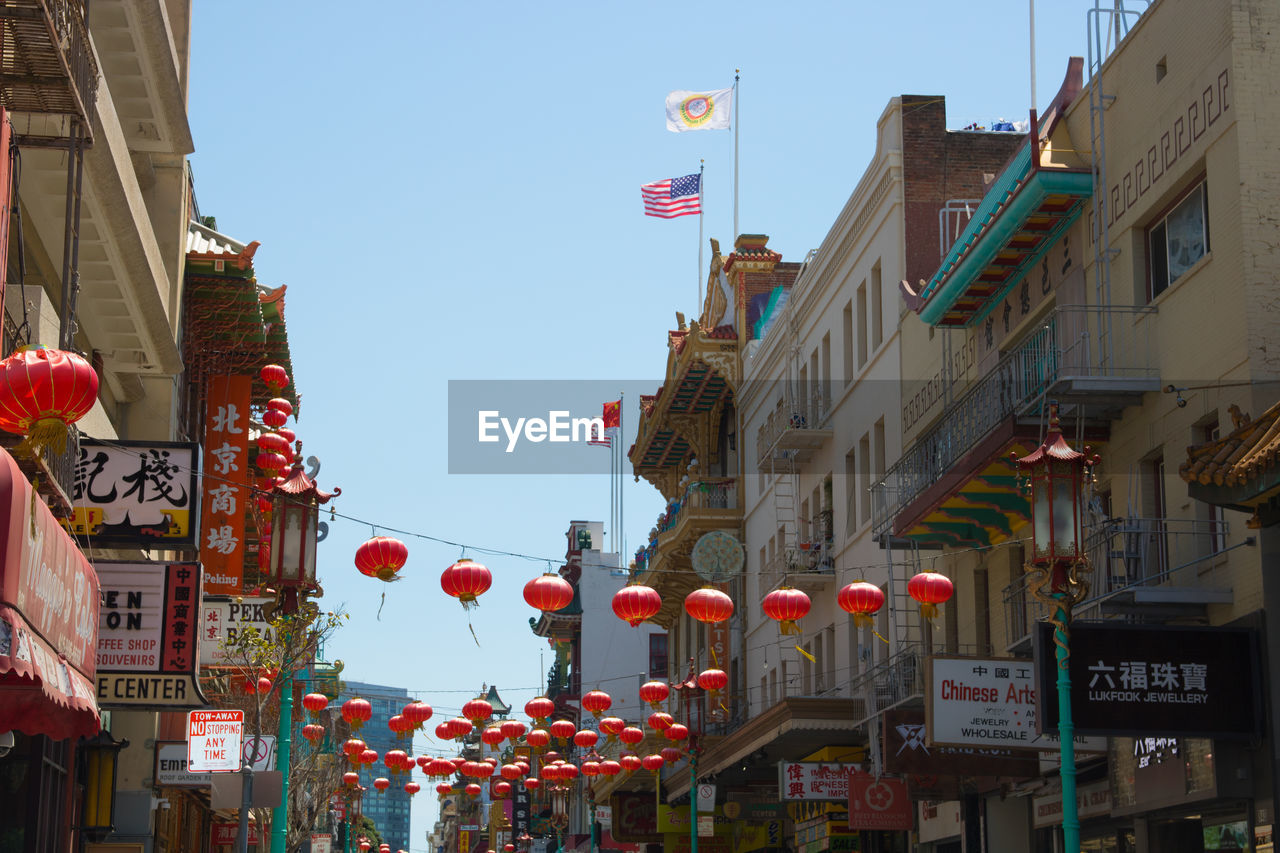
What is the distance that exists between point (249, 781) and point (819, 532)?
1725 cm

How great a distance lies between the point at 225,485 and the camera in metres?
32.0

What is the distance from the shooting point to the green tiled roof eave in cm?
2345

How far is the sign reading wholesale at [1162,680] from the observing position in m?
18.2

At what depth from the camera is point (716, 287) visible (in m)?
52.5

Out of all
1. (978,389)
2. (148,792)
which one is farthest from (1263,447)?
(148,792)

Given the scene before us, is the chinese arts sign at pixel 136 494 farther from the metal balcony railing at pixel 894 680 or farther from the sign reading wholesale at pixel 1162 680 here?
the metal balcony railing at pixel 894 680

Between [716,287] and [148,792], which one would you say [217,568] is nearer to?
[148,792]

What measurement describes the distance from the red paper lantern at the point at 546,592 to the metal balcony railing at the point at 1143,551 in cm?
722

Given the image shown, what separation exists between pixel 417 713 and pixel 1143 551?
25.5m

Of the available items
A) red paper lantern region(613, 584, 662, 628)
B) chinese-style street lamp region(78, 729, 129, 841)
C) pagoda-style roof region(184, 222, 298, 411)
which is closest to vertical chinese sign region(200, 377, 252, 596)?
pagoda-style roof region(184, 222, 298, 411)

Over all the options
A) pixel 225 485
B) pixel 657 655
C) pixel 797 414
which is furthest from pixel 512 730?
pixel 657 655

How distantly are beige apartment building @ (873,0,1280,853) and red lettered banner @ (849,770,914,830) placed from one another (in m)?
3.15

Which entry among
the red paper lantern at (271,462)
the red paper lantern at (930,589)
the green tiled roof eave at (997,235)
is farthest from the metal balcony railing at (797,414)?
the red paper lantern at (271,462)

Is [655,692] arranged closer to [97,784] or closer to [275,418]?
[275,418]
